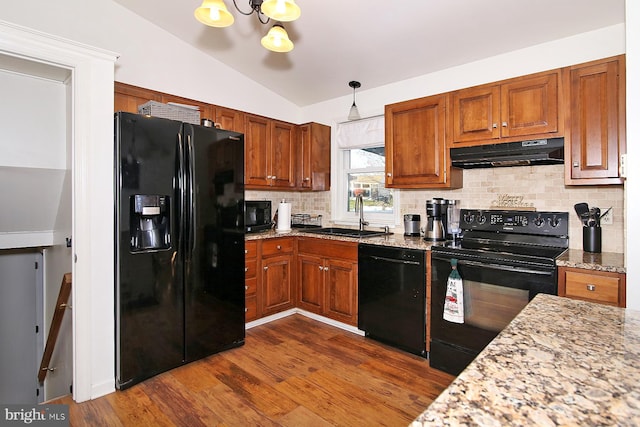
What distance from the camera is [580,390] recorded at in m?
0.61

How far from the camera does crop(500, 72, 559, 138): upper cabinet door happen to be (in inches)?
91.8

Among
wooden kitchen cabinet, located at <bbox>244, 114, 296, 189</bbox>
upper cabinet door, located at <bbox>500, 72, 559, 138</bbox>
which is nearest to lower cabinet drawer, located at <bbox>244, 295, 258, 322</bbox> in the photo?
wooden kitchen cabinet, located at <bbox>244, 114, 296, 189</bbox>

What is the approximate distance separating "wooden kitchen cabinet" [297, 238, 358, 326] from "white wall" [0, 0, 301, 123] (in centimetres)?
180

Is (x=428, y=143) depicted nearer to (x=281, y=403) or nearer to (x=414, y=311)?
(x=414, y=311)

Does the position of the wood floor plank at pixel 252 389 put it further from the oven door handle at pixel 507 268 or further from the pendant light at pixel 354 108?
the pendant light at pixel 354 108

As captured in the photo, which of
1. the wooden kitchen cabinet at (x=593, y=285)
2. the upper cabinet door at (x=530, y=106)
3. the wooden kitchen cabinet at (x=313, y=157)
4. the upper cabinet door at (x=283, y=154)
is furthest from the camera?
the wooden kitchen cabinet at (x=313, y=157)

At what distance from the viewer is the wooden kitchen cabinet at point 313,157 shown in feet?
12.9

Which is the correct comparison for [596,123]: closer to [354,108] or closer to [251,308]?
[354,108]

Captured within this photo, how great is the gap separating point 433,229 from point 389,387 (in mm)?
1344

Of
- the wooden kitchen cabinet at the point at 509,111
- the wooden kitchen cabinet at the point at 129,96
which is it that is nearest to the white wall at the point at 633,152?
the wooden kitchen cabinet at the point at 509,111

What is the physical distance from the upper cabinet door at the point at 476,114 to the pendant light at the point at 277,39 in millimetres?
1509

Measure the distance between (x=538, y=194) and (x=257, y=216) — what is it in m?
2.62

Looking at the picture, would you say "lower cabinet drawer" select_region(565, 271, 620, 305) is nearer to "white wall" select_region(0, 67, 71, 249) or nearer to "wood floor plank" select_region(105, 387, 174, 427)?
"wood floor plank" select_region(105, 387, 174, 427)

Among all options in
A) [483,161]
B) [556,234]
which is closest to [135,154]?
[483,161]
